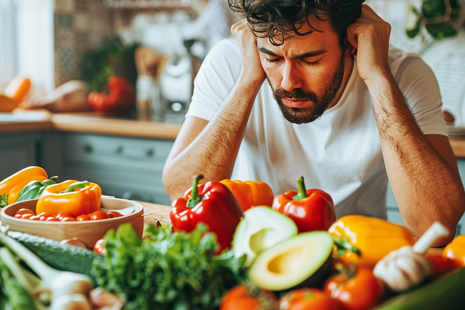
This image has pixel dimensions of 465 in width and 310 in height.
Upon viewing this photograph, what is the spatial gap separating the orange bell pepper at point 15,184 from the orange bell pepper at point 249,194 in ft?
1.61

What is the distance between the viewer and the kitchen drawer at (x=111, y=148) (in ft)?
8.04

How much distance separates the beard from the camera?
135 centimetres

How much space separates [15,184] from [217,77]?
81cm

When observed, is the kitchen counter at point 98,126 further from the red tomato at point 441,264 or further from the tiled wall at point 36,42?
the red tomato at point 441,264

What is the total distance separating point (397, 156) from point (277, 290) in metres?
0.85

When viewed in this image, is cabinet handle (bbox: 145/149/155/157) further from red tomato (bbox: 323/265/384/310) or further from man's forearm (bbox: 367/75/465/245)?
red tomato (bbox: 323/265/384/310)

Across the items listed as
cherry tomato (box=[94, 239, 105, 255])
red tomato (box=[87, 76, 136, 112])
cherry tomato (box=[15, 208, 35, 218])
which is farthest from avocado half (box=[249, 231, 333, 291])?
red tomato (box=[87, 76, 136, 112])

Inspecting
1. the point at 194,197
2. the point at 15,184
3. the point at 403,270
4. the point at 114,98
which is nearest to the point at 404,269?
the point at 403,270

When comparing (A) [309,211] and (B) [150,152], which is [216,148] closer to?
(A) [309,211]

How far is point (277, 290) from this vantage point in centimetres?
56

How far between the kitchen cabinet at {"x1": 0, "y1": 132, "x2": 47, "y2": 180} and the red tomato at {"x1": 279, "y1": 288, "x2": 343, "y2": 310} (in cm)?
223

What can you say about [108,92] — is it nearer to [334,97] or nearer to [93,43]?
[93,43]

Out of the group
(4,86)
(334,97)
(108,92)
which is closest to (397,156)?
(334,97)

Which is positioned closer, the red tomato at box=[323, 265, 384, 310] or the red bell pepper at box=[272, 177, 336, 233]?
the red tomato at box=[323, 265, 384, 310]
